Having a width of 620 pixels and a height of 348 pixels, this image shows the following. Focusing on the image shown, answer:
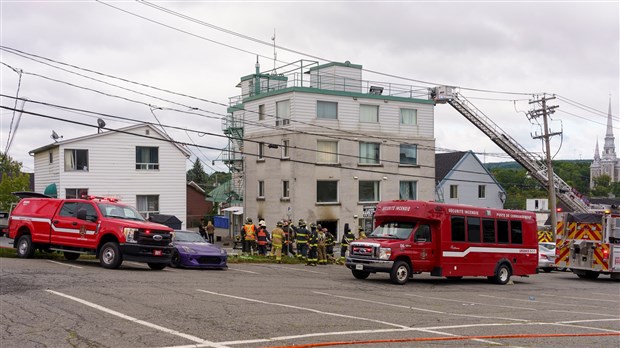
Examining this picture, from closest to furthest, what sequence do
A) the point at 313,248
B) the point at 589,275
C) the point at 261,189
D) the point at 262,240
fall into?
the point at 313,248, the point at 262,240, the point at 589,275, the point at 261,189

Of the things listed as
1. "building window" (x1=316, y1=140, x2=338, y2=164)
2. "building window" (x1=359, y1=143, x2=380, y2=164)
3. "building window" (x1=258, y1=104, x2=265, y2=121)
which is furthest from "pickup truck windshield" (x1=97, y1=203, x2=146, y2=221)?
"building window" (x1=359, y1=143, x2=380, y2=164)

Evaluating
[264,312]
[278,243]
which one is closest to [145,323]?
[264,312]

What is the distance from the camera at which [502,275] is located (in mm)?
23469

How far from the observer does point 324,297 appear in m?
15.3

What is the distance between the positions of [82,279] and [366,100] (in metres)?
34.2

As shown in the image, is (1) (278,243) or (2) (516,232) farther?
(1) (278,243)

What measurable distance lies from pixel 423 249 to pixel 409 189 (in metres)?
29.8

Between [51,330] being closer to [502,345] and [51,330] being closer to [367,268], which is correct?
[502,345]

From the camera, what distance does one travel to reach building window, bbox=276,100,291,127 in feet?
149

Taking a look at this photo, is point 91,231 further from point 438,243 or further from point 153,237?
point 438,243

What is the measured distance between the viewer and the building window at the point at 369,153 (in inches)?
1881

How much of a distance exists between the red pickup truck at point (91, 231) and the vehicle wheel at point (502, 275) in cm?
1103

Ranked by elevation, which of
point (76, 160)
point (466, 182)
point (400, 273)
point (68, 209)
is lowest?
point (400, 273)

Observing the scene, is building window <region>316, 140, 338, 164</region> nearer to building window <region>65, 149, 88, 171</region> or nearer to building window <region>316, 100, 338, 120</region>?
building window <region>316, 100, 338, 120</region>
